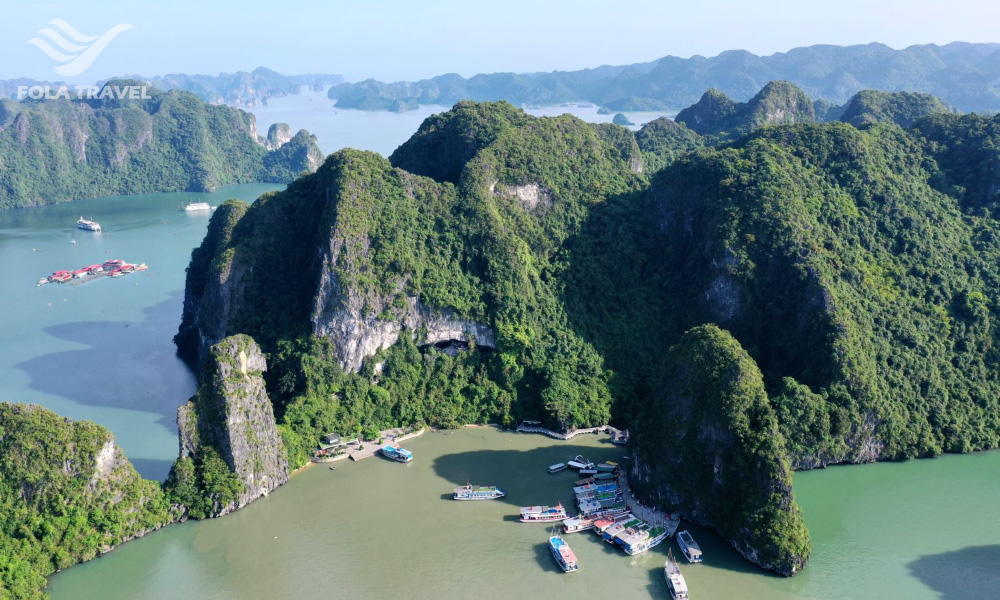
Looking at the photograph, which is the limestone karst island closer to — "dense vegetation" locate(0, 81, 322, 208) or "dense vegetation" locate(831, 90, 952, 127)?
"dense vegetation" locate(831, 90, 952, 127)

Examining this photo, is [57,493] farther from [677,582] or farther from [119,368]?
[677,582]

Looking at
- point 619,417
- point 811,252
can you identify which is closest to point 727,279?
point 811,252

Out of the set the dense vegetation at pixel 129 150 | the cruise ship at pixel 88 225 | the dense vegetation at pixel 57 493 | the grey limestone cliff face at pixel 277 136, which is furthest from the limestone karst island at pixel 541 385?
the grey limestone cliff face at pixel 277 136

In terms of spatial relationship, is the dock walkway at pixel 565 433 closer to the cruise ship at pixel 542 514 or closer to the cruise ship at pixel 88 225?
the cruise ship at pixel 542 514

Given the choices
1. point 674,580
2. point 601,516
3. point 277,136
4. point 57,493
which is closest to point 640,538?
point 601,516

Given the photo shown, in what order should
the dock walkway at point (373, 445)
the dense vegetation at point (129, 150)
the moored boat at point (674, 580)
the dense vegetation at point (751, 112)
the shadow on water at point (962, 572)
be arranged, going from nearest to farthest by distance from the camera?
the moored boat at point (674, 580)
the shadow on water at point (962, 572)
the dock walkway at point (373, 445)
the dense vegetation at point (751, 112)
the dense vegetation at point (129, 150)

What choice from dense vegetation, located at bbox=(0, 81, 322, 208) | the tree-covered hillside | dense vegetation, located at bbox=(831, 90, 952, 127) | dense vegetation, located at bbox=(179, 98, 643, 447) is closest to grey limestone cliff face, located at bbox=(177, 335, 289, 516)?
the tree-covered hillside

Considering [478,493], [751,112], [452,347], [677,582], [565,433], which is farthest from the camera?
[751,112]
